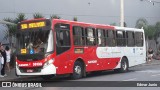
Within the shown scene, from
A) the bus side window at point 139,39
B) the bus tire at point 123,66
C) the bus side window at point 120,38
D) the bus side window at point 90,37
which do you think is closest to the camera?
the bus side window at point 90,37

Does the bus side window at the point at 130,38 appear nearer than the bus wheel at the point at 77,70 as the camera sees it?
No

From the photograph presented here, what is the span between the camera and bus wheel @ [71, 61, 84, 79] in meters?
19.5

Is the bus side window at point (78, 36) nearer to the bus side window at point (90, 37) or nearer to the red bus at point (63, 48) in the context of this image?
the red bus at point (63, 48)

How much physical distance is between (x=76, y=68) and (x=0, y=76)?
446 cm

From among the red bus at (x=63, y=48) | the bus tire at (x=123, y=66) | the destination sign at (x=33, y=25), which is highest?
the destination sign at (x=33, y=25)

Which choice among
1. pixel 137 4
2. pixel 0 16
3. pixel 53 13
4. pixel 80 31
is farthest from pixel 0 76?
pixel 137 4

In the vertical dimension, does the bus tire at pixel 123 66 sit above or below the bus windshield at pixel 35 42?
below

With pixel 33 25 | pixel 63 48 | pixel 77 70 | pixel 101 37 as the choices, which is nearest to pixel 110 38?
pixel 101 37

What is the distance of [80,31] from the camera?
66.2ft

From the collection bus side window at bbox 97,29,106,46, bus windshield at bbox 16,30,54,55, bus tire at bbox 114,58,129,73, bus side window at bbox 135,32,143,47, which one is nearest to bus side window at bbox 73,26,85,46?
bus side window at bbox 97,29,106,46

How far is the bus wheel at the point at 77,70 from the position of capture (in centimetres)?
1948

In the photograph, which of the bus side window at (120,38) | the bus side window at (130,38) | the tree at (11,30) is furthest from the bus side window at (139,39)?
the tree at (11,30)

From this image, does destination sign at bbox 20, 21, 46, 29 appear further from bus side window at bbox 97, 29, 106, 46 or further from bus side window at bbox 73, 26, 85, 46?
bus side window at bbox 97, 29, 106, 46

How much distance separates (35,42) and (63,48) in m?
1.44
